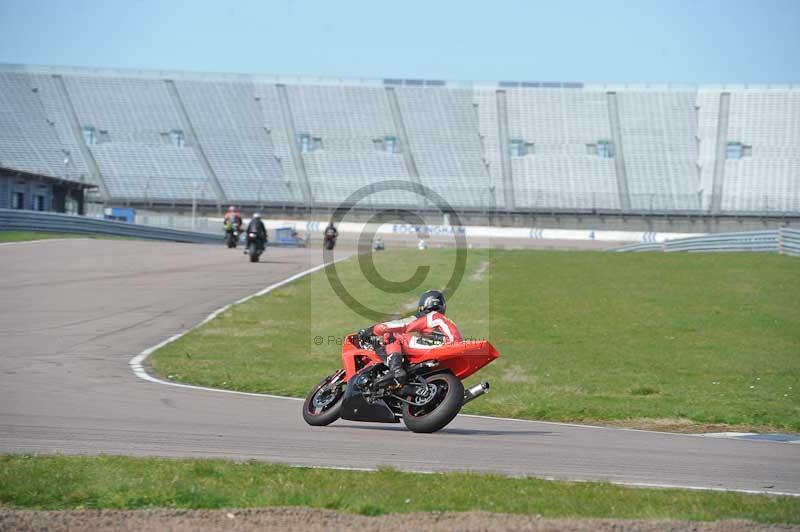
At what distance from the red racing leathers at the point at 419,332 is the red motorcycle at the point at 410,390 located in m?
0.10

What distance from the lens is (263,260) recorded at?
34969 mm

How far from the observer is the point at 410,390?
9922 mm

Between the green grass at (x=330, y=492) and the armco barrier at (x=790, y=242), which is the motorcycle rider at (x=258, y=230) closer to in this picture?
the armco barrier at (x=790, y=242)

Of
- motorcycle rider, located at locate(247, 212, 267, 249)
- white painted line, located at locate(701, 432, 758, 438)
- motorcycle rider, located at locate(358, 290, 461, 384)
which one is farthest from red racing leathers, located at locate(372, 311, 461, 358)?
motorcycle rider, located at locate(247, 212, 267, 249)

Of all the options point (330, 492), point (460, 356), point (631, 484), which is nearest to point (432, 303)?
point (460, 356)

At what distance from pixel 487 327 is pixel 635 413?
7497 millimetres

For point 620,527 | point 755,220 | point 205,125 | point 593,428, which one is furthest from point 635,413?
point 205,125

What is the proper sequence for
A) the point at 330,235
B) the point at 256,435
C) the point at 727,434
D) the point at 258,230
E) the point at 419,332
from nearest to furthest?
1. the point at 256,435
2. the point at 419,332
3. the point at 727,434
4. the point at 258,230
5. the point at 330,235

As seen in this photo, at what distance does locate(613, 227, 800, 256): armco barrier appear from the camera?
3303 centimetres

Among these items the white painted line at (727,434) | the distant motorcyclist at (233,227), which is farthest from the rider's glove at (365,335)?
the distant motorcyclist at (233,227)

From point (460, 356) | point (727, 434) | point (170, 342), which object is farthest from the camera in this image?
point (170, 342)

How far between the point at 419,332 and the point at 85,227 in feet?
123

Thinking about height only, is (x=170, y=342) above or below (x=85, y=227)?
below
